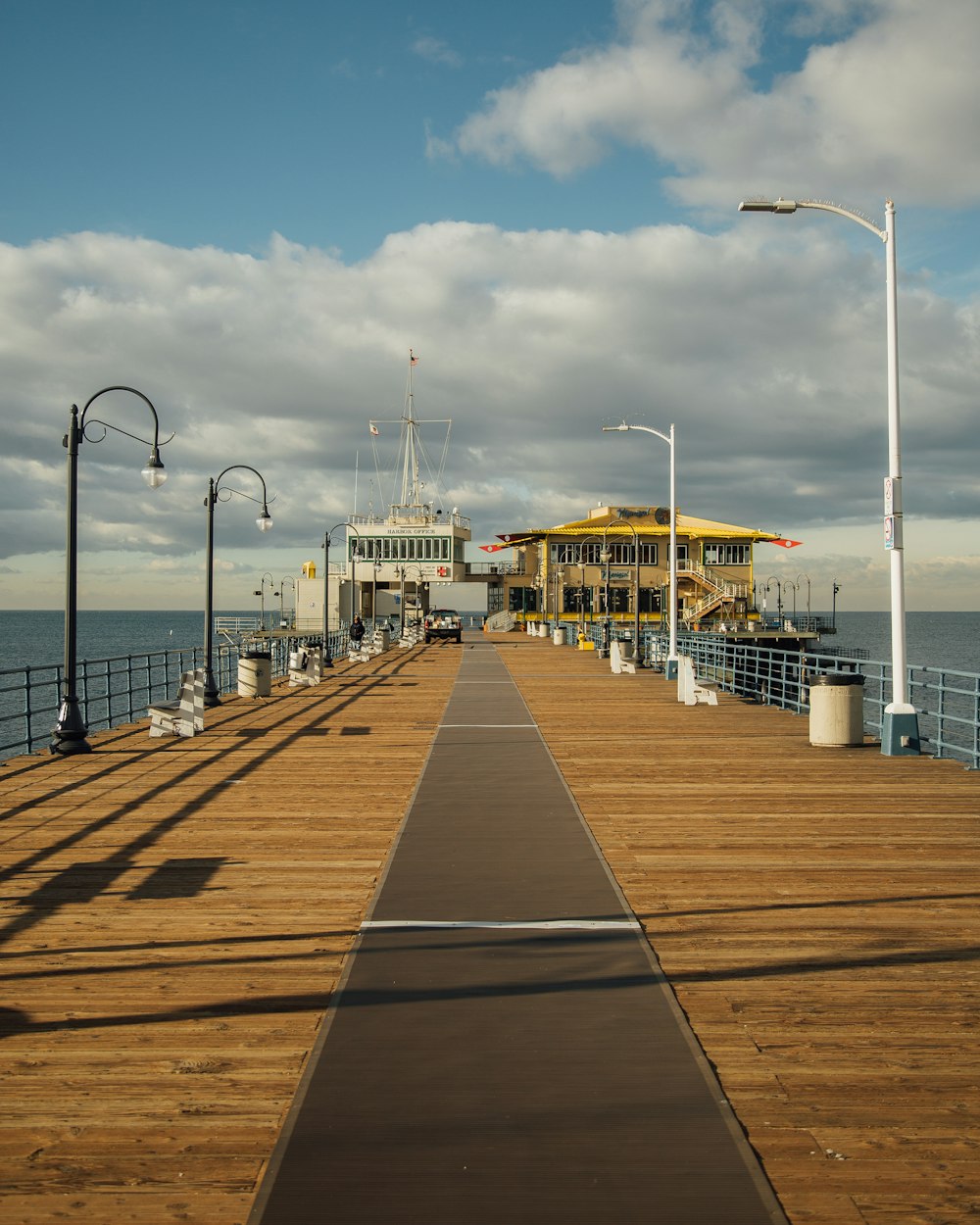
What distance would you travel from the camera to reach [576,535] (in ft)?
301

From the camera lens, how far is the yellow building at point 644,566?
90.1 metres

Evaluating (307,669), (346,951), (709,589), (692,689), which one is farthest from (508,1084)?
(709,589)

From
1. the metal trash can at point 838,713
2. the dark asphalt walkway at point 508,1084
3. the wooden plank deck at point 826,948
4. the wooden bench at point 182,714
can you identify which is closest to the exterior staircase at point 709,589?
the metal trash can at point 838,713

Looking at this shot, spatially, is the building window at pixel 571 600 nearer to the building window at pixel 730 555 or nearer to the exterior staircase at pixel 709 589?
the exterior staircase at pixel 709 589

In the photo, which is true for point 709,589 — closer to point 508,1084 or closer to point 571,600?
point 571,600

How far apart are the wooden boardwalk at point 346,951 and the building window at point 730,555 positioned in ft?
262

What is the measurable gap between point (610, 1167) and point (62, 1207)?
1.95 meters

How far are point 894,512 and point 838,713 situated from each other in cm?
320

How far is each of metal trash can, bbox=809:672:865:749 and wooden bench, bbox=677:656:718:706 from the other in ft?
23.8

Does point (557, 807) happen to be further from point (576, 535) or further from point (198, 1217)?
point (576, 535)

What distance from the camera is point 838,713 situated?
1677 centimetres

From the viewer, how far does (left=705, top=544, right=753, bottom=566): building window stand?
93.9 m

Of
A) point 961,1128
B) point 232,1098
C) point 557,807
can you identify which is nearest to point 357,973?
point 232,1098

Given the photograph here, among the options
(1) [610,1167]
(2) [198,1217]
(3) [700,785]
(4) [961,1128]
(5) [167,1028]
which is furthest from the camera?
(3) [700,785]
